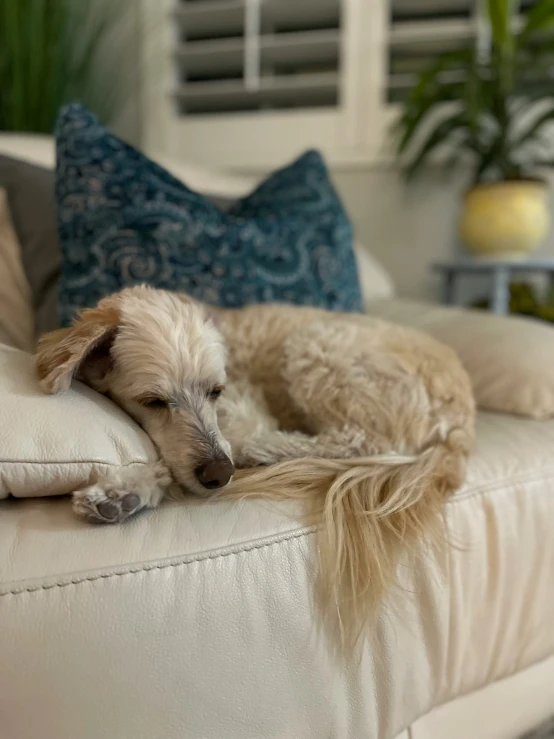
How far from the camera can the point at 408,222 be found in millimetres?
2797

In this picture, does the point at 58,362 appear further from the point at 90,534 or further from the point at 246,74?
the point at 246,74

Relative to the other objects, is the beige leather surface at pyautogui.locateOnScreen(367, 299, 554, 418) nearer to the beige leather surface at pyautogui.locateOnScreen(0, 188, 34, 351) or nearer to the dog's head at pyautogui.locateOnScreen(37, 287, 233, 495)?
the dog's head at pyautogui.locateOnScreen(37, 287, 233, 495)

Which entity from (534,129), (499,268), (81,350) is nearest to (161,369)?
(81,350)

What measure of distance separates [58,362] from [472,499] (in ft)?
2.53

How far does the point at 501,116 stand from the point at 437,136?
0.24 meters

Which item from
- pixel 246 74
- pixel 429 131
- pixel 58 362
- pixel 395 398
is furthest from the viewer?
pixel 246 74

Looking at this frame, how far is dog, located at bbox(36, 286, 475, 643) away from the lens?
0.93 m

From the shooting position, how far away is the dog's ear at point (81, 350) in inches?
37.3

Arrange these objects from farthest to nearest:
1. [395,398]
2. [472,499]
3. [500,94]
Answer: [500,94]
[395,398]
[472,499]

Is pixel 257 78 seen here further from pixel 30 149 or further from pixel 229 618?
pixel 229 618

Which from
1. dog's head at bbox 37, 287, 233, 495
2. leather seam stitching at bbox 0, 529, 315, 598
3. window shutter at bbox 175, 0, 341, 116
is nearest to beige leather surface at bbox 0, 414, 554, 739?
leather seam stitching at bbox 0, 529, 315, 598

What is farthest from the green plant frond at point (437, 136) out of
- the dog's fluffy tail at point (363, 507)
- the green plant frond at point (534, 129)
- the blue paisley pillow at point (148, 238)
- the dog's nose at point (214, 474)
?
the dog's nose at point (214, 474)

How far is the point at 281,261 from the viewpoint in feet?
5.18

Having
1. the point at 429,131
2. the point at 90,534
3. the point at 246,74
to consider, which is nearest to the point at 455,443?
the point at 90,534
